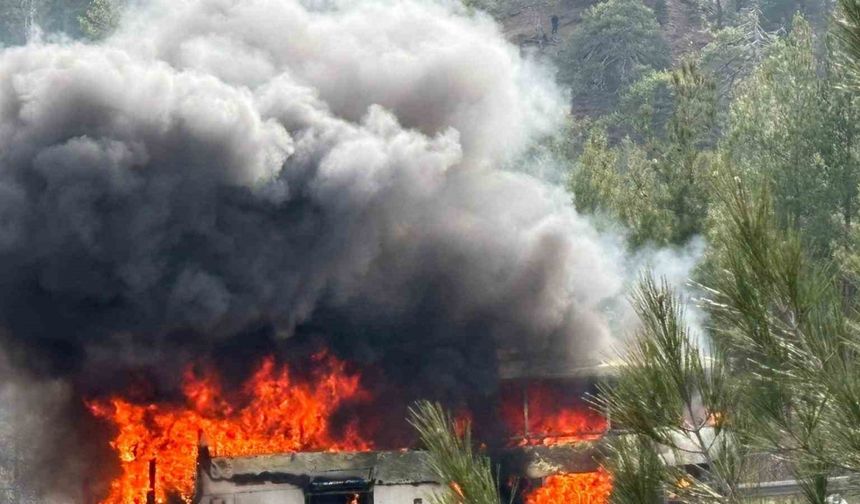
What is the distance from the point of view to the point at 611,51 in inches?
2795

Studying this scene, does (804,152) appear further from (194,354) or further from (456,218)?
(194,354)

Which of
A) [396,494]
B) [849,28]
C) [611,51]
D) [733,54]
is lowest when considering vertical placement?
[396,494]

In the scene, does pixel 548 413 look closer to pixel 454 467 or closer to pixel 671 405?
pixel 671 405

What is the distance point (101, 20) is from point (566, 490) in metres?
44.6

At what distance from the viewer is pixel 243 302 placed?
20.5 m

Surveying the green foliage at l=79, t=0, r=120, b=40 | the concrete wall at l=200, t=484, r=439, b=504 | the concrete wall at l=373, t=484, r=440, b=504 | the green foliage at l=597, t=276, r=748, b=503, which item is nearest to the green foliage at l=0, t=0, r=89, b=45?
the green foliage at l=79, t=0, r=120, b=40

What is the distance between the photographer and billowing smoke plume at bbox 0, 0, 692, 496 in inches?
784

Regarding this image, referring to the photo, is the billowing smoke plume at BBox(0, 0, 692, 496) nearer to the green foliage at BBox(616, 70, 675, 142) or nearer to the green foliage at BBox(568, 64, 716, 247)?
the green foliage at BBox(568, 64, 716, 247)

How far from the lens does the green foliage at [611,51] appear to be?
7069cm

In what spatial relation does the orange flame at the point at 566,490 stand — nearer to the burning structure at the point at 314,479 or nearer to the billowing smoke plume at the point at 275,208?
the billowing smoke plume at the point at 275,208

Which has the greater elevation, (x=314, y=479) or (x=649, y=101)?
(x=649, y=101)

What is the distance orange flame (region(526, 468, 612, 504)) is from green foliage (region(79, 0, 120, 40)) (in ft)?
132

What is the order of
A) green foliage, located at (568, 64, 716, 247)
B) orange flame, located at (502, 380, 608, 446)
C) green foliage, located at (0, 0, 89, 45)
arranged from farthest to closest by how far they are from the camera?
green foliage, located at (0, 0, 89, 45) < green foliage, located at (568, 64, 716, 247) < orange flame, located at (502, 380, 608, 446)

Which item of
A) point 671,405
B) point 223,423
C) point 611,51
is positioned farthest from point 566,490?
point 611,51
